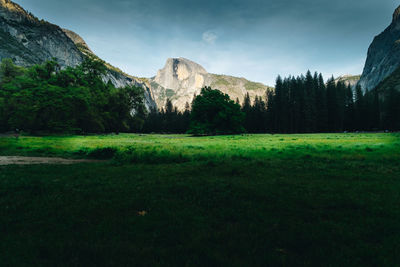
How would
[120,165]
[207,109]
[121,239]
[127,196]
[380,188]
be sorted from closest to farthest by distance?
[121,239]
[127,196]
[380,188]
[120,165]
[207,109]

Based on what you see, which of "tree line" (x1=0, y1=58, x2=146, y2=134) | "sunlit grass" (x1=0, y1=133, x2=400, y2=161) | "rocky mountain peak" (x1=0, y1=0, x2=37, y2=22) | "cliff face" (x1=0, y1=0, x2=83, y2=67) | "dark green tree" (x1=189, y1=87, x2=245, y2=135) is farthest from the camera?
"rocky mountain peak" (x1=0, y1=0, x2=37, y2=22)

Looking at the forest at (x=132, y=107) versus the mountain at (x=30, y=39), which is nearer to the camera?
the forest at (x=132, y=107)

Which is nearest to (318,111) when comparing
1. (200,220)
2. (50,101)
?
(50,101)

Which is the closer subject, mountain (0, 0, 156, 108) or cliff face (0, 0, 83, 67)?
mountain (0, 0, 156, 108)

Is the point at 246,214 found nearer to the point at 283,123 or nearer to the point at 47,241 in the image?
the point at 47,241

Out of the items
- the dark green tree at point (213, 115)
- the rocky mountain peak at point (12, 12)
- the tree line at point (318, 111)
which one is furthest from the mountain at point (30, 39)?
the tree line at point (318, 111)

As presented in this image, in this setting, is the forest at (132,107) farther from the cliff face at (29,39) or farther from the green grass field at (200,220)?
the cliff face at (29,39)

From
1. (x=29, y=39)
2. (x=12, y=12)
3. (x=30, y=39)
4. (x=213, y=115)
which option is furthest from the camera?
(x=12, y=12)

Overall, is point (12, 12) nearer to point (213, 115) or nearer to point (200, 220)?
point (213, 115)

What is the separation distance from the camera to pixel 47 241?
317cm

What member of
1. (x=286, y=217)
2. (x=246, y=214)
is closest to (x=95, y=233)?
(x=246, y=214)

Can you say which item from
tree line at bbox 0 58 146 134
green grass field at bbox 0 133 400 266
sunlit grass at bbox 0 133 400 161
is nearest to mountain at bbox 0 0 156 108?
tree line at bbox 0 58 146 134

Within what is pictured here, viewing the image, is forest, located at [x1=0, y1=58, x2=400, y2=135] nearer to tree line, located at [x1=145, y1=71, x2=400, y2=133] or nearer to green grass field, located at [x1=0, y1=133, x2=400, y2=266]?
tree line, located at [x1=145, y1=71, x2=400, y2=133]

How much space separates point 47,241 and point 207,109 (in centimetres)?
5336
